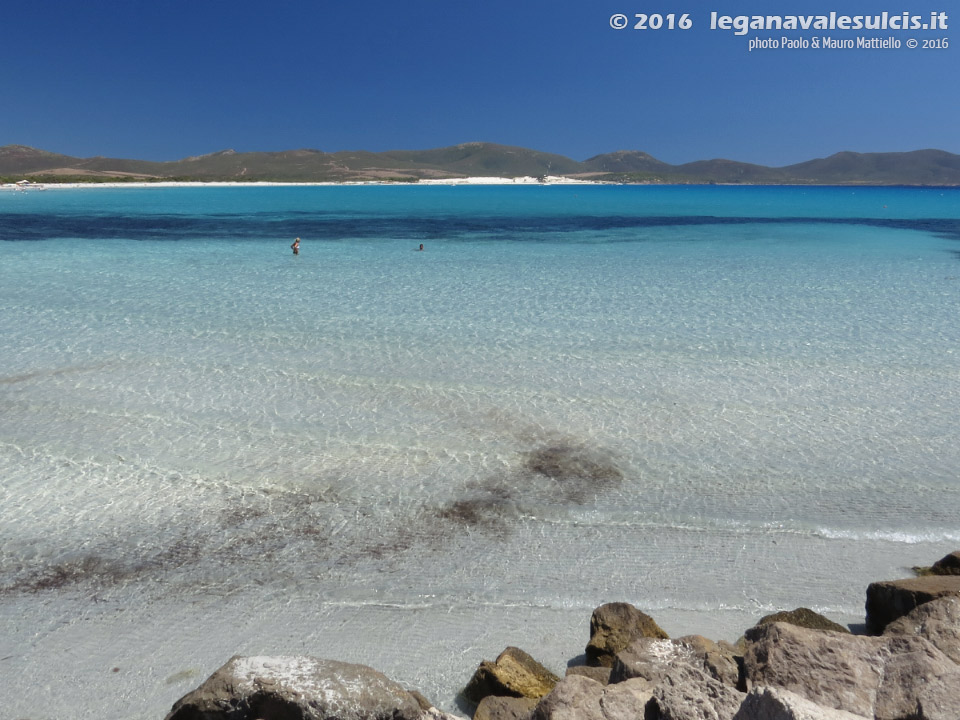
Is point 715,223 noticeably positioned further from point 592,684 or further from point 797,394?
point 592,684

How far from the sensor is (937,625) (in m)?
3.26

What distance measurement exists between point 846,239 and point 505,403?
80.1 feet

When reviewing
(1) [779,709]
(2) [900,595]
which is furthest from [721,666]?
(2) [900,595]

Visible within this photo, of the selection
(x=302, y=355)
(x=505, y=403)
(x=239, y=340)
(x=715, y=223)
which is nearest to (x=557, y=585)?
(x=505, y=403)

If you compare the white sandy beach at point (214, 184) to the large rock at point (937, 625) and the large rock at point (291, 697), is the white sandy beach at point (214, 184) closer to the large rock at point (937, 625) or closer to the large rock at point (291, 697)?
the large rock at point (291, 697)

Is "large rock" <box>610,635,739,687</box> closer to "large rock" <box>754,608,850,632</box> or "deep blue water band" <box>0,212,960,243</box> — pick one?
"large rock" <box>754,608,850,632</box>

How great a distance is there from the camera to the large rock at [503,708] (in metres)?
3.22

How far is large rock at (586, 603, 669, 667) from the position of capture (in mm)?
3834

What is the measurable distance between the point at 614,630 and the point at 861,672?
1344 millimetres

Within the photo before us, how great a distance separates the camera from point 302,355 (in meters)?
9.84

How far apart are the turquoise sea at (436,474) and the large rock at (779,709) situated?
1772mm

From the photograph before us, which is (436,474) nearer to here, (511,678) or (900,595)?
(511,678)

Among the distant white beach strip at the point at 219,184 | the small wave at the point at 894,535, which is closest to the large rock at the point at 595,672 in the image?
the small wave at the point at 894,535

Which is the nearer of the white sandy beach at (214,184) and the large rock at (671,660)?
the large rock at (671,660)
